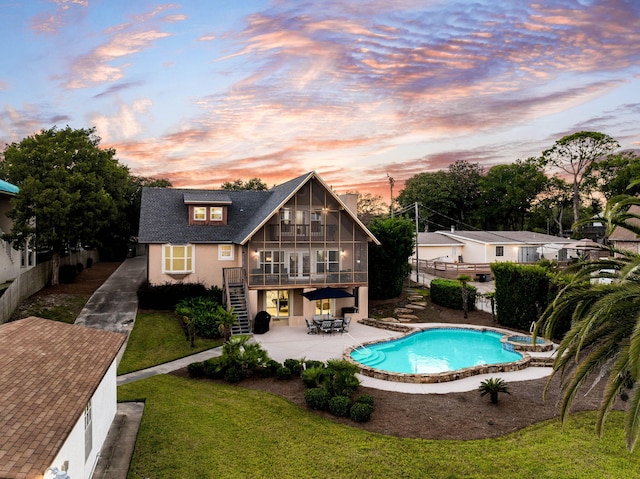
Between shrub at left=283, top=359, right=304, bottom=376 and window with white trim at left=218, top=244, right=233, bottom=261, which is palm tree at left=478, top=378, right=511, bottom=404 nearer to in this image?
shrub at left=283, top=359, right=304, bottom=376

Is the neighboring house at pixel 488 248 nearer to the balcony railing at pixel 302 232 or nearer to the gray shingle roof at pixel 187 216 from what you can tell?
the balcony railing at pixel 302 232

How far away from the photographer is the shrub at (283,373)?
16.0m

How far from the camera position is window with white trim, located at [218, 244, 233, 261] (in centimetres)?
2808

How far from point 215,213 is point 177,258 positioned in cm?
436

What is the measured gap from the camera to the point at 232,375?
15836mm

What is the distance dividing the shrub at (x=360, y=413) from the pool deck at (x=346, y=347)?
307cm

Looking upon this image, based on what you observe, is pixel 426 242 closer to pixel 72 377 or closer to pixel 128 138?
pixel 128 138

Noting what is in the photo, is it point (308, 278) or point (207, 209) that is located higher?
point (207, 209)

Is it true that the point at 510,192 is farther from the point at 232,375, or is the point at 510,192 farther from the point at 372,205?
the point at 232,375

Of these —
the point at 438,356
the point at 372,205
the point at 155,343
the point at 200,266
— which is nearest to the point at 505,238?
the point at 438,356

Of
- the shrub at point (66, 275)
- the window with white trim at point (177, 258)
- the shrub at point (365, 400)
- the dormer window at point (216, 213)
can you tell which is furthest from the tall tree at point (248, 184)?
the shrub at point (365, 400)

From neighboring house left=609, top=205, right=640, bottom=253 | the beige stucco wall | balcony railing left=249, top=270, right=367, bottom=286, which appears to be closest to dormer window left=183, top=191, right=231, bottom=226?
the beige stucco wall

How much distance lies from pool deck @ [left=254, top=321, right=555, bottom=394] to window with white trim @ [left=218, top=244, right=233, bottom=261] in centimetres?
588

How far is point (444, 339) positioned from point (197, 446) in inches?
660
